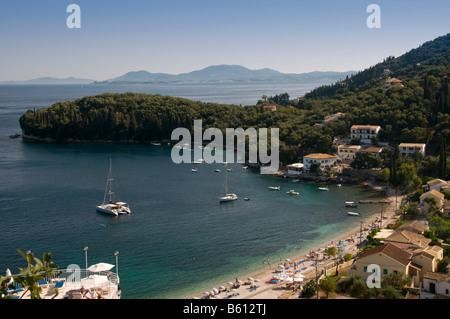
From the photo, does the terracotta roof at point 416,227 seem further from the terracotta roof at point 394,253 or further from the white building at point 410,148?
the white building at point 410,148

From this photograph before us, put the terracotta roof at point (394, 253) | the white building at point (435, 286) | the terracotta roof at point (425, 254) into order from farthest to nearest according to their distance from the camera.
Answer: the terracotta roof at point (425, 254) < the terracotta roof at point (394, 253) < the white building at point (435, 286)

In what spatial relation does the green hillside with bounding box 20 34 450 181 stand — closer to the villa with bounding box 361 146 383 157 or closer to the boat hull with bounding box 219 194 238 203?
the villa with bounding box 361 146 383 157

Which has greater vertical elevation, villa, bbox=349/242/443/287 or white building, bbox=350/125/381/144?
white building, bbox=350/125/381/144

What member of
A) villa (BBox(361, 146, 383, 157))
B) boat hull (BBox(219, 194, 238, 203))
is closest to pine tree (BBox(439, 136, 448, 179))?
villa (BBox(361, 146, 383, 157))

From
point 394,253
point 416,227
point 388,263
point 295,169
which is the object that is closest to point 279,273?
point 388,263

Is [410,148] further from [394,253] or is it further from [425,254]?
[394,253]

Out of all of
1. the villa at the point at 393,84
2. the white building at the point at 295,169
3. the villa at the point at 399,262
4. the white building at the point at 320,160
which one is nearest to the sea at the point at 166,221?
the white building at the point at 295,169
